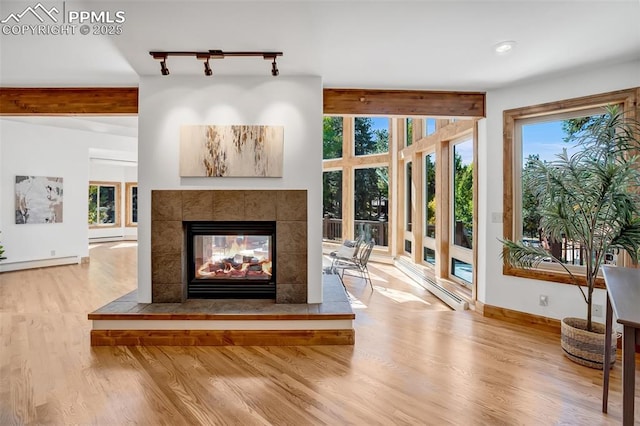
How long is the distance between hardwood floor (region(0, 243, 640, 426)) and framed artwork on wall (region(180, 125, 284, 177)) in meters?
1.75

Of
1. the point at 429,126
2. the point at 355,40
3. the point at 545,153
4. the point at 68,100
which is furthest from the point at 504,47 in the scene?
the point at 68,100

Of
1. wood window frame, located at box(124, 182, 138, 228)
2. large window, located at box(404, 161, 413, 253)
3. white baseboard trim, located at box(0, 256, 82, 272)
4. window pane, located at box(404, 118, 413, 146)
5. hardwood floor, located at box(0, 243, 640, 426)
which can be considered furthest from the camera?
wood window frame, located at box(124, 182, 138, 228)

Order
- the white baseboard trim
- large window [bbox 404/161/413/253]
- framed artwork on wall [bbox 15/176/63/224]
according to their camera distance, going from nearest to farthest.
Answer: the white baseboard trim
framed artwork on wall [bbox 15/176/63/224]
large window [bbox 404/161/413/253]

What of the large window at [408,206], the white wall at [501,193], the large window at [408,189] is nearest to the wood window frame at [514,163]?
the white wall at [501,193]

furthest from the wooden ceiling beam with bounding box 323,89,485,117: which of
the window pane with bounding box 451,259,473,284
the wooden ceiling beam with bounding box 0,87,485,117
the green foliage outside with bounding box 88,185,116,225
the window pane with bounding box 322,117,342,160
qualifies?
the green foliage outside with bounding box 88,185,116,225

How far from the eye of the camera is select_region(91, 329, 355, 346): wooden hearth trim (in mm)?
2967

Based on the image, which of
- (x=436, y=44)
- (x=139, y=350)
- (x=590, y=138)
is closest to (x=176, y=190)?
(x=139, y=350)

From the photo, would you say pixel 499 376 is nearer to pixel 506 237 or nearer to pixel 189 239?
pixel 506 237

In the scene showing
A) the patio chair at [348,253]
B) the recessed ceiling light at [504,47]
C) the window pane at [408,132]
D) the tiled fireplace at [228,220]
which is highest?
the window pane at [408,132]

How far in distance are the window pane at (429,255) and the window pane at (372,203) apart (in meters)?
1.26

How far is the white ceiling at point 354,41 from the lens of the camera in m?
2.26

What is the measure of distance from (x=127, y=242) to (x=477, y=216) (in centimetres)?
1082

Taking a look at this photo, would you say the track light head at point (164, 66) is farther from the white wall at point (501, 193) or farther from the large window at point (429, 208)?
the large window at point (429, 208)

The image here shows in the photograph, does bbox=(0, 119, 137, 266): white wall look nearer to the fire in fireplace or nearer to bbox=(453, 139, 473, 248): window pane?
the fire in fireplace
